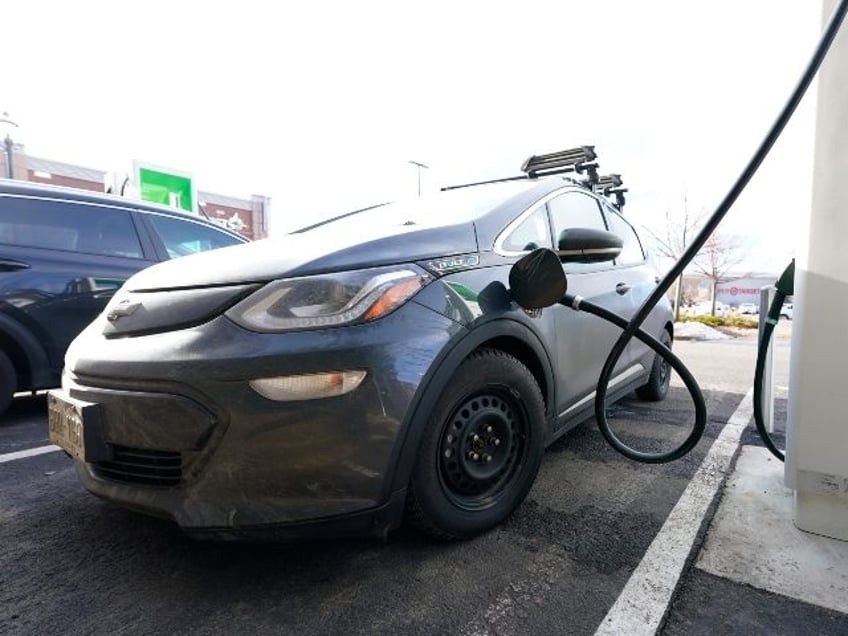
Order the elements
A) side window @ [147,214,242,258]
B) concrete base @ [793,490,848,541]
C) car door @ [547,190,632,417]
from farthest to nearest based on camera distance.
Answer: side window @ [147,214,242,258]
car door @ [547,190,632,417]
concrete base @ [793,490,848,541]

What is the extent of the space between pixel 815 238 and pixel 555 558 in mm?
1557

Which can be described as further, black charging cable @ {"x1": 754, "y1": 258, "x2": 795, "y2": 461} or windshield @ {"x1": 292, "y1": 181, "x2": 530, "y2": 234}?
black charging cable @ {"x1": 754, "y1": 258, "x2": 795, "y2": 461}

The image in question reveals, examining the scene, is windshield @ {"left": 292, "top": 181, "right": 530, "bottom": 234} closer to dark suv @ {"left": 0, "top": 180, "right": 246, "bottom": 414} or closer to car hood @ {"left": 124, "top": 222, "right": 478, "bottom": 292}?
car hood @ {"left": 124, "top": 222, "right": 478, "bottom": 292}

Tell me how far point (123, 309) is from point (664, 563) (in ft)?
7.12

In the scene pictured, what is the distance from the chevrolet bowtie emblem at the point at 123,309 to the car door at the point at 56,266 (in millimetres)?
2158

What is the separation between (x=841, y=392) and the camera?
1.92 meters

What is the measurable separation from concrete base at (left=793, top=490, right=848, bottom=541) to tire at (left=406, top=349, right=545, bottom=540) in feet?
3.51

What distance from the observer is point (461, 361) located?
5.94 feet

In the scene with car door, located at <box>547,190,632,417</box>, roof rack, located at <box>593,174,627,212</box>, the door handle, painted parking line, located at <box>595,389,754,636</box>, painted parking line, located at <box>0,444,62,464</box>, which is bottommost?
painted parking line, located at <box>595,389,754,636</box>

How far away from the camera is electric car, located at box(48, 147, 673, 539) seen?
1.51 metres

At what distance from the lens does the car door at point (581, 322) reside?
7.97 ft

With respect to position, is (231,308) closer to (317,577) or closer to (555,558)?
Answer: (317,577)

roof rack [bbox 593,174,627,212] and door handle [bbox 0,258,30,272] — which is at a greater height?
roof rack [bbox 593,174,627,212]

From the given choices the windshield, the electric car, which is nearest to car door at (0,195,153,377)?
the windshield
